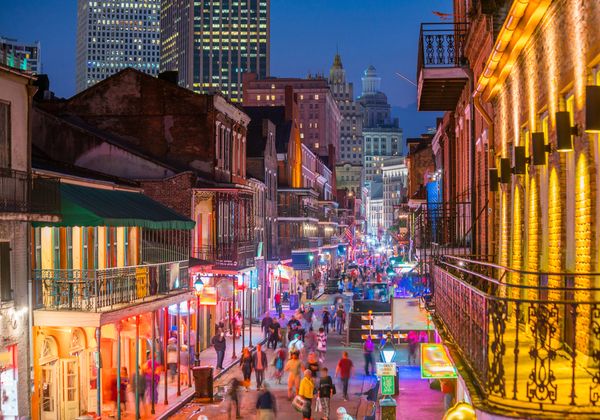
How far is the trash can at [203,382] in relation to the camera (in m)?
24.7

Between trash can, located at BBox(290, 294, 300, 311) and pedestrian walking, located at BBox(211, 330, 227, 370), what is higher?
pedestrian walking, located at BBox(211, 330, 227, 370)

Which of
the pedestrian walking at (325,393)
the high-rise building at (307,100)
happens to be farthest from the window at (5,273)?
the high-rise building at (307,100)

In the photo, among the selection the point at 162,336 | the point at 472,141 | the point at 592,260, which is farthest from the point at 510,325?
the point at 162,336

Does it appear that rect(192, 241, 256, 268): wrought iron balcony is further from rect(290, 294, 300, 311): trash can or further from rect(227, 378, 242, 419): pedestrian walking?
rect(227, 378, 242, 419): pedestrian walking

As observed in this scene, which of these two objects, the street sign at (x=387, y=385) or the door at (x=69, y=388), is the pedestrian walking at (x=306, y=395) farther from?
the door at (x=69, y=388)

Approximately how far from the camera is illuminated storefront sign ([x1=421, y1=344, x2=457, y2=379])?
14.3m

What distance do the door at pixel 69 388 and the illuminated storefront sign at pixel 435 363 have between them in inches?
398

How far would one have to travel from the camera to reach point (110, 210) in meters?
22.2

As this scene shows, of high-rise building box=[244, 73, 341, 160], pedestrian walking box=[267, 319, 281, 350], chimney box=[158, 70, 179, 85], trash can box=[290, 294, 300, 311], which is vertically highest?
high-rise building box=[244, 73, 341, 160]

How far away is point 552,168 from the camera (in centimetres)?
1172

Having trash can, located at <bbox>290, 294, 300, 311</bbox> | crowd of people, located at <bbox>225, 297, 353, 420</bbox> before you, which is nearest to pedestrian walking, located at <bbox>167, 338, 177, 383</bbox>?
crowd of people, located at <bbox>225, 297, 353, 420</bbox>

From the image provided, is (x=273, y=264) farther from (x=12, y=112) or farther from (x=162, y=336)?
(x=12, y=112)

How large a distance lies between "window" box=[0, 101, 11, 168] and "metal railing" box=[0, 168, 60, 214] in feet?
1.54

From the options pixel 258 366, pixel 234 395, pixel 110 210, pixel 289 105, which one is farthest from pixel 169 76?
pixel 289 105
